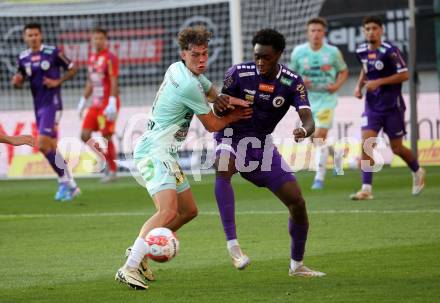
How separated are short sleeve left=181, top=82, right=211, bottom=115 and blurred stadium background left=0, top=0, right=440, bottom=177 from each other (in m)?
12.5

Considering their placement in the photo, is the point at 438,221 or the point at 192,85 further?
the point at 438,221

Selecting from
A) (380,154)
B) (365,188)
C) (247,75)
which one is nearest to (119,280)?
(247,75)

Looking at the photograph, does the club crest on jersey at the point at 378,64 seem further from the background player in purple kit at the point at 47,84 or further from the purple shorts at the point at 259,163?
the purple shorts at the point at 259,163

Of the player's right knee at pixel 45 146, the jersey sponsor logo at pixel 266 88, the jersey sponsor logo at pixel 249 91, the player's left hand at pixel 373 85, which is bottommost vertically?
the player's right knee at pixel 45 146

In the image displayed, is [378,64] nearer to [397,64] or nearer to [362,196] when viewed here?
[397,64]

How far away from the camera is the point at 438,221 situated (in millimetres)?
11992

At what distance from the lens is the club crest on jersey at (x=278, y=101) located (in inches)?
353

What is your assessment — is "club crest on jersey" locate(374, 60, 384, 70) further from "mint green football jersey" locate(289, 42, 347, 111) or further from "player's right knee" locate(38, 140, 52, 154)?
"player's right knee" locate(38, 140, 52, 154)

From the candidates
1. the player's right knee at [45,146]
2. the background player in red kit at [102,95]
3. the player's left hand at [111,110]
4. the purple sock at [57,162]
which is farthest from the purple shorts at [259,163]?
the background player in red kit at [102,95]

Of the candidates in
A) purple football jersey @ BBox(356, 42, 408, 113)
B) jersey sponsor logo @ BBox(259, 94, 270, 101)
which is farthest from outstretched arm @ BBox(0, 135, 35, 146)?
purple football jersey @ BBox(356, 42, 408, 113)

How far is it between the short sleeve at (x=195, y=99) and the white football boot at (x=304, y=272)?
1.54 meters

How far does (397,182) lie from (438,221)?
18.3 ft

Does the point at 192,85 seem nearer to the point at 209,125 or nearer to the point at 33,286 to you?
the point at 209,125

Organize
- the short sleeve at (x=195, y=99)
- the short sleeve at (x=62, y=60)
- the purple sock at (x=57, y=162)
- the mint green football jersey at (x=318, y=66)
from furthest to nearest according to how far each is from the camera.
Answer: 1. the mint green football jersey at (x=318, y=66)
2. the short sleeve at (x=62, y=60)
3. the purple sock at (x=57, y=162)
4. the short sleeve at (x=195, y=99)
